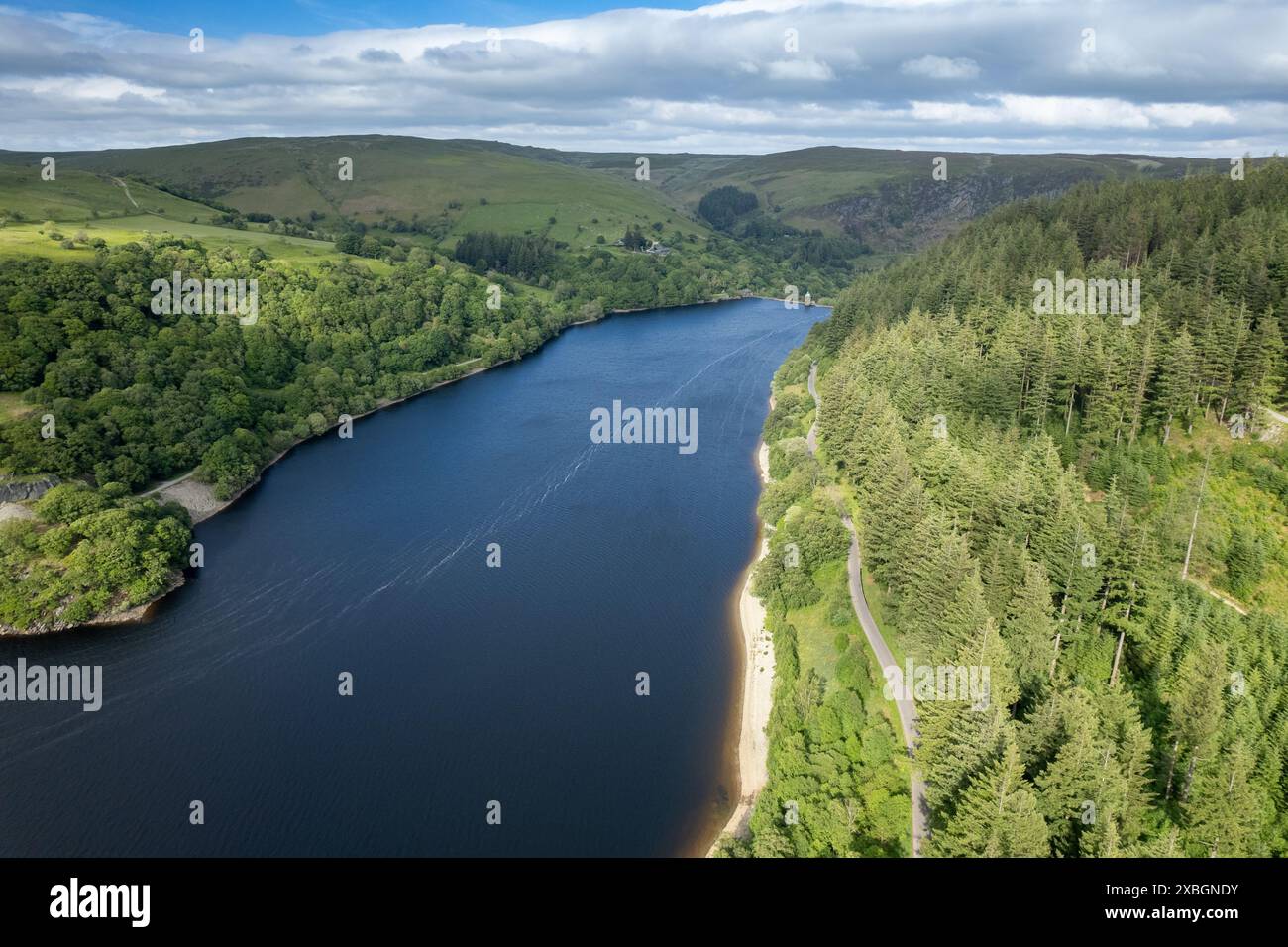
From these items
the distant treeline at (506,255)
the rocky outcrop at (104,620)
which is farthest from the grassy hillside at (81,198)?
the rocky outcrop at (104,620)

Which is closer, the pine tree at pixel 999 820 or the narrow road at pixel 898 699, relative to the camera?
the pine tree at pixel 999 820

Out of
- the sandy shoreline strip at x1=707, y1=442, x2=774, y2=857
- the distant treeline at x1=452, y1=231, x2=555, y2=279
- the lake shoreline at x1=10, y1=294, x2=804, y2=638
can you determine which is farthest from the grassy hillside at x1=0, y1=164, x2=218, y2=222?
the sandy shoreline strip at x1=707, y1=442, x2=774, y2=857

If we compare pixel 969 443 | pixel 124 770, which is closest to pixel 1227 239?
pixel 969 443

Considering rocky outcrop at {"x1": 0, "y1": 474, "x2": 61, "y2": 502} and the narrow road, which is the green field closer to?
rocky outcrop at {"x1": 0, "y1": 474, "x2": 61, "y2": 502}

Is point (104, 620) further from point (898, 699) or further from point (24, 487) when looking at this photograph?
point (898, 699)

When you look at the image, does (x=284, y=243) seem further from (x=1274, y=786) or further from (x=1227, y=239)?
(x=1274, y=786)

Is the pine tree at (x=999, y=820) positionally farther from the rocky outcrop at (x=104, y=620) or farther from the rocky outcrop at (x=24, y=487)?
the rocky outcrop at (x=24, y=487)

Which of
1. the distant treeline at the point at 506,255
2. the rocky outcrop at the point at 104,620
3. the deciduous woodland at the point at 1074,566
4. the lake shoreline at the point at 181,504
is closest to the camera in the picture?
the deciduous woodland at the point at 1074,566
